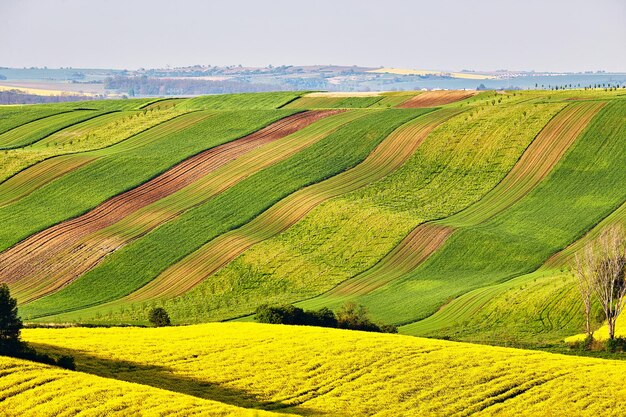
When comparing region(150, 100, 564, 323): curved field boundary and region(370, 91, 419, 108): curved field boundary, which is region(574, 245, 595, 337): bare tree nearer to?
region(150, 100, 564, 323): curved field boundary

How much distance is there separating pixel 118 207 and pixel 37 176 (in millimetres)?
16186

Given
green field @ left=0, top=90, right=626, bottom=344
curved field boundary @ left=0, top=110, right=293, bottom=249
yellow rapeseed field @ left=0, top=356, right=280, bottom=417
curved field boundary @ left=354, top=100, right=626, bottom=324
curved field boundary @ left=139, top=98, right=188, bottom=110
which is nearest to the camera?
yellow rapeseed field @ left=0, top=356, right=280, bottom=417

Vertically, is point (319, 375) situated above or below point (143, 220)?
below

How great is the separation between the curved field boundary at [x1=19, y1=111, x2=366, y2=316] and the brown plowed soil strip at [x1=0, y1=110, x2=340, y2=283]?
1251 mm

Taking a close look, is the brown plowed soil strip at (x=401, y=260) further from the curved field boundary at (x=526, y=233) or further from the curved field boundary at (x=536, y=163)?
the curved field boundary at (x=536, y=163)

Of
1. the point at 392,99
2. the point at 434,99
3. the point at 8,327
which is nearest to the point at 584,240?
the point at 8,327

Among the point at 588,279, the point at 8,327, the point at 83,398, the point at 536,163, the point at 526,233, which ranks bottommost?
the point at 526,233

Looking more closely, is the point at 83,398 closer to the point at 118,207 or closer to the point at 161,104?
the point at 118,207

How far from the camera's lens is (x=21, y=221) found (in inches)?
4198

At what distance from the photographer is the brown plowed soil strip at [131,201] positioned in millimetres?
96250

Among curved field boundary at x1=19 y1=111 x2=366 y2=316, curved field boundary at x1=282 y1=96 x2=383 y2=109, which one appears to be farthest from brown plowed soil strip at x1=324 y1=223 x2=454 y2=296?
curved field boundary at x1=282 y1=96 x2=383 y2=109

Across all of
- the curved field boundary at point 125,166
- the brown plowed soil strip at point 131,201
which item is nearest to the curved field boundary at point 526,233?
the brown plowed soil strip at point 131,201

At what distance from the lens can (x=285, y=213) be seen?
355ft

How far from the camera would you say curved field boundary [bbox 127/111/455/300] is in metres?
92.9
